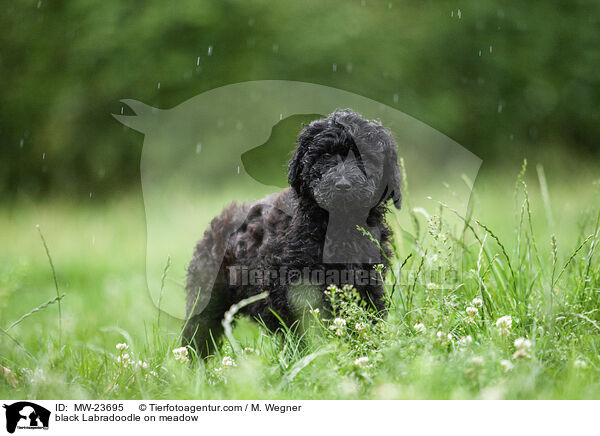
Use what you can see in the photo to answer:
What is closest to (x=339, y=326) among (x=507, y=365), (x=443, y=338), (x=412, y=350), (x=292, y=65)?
(x=412, y=350)

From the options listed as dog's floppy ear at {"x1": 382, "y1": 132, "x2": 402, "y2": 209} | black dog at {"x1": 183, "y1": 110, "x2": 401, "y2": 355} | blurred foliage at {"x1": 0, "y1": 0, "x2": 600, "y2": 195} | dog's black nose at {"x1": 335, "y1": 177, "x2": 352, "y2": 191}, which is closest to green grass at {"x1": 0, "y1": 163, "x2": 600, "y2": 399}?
black dog at {"x1": 183, "y1": 110, "x2": 401, "y2": 355}

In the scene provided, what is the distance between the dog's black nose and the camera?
3.13 m

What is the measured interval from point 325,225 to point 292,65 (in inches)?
215

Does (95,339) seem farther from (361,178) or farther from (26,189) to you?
(26,189)

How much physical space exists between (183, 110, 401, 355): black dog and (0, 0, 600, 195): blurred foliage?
4321 mm

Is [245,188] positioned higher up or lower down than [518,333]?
higher up

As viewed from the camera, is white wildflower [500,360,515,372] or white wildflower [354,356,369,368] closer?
white wildflower [500,360,515,372]

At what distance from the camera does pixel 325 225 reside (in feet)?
11.2

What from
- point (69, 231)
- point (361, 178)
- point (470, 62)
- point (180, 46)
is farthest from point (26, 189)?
point (361, 178)

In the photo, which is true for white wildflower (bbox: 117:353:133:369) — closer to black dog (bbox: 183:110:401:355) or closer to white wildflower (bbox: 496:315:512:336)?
black dog (bbox: 183:110:401:355)

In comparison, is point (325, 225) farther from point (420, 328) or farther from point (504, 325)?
point (504, 325)
